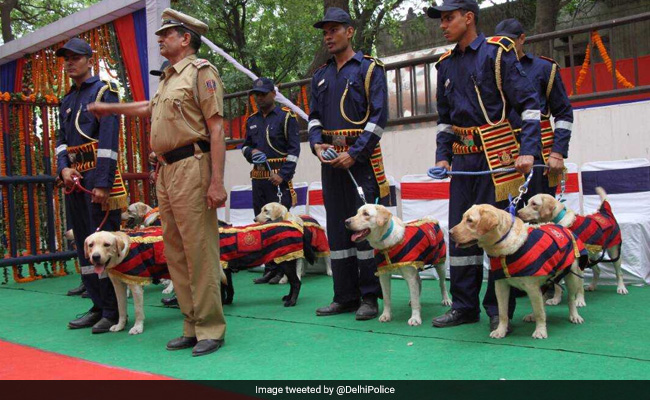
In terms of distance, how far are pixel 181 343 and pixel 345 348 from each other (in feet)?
3.96

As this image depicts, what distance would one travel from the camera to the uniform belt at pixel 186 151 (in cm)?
438

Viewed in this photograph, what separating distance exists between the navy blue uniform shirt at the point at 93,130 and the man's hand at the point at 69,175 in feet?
0.37

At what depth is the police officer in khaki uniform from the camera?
4340 mm

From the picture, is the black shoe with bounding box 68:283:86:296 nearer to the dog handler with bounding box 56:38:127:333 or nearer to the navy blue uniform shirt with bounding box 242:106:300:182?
the dog handler with bounding box 56:38:127:333

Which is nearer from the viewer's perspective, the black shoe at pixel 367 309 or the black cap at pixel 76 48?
the black shoe at pixel 367 309

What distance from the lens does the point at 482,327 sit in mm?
4555

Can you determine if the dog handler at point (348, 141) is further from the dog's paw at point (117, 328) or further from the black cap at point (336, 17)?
the dog's paw at point (117, 328)

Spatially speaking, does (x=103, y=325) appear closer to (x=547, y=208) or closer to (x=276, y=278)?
(x=276, y=278)

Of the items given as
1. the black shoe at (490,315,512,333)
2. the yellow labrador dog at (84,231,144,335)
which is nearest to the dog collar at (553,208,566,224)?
the black shoe at (490,315,512,333)

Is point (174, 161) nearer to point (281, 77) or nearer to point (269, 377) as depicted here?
point (269, 377)

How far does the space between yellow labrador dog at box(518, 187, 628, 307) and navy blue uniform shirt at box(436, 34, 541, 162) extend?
1.02 m

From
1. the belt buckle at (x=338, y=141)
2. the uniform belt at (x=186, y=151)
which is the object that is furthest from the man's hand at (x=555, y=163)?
the uniform belt at (x=186, y=151)
